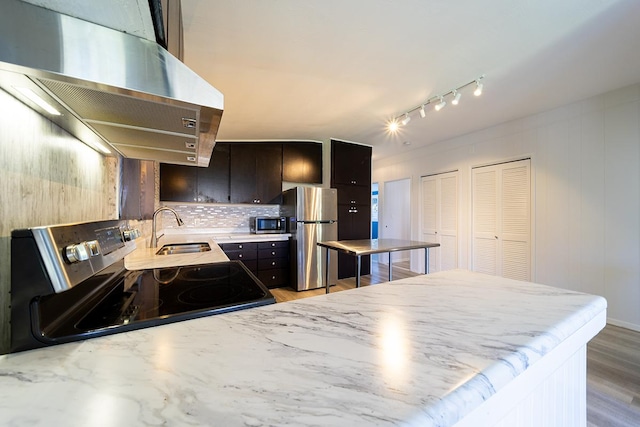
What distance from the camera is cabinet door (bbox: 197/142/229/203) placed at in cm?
361

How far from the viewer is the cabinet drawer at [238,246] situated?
10.8 ft

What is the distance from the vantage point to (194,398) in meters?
0.34

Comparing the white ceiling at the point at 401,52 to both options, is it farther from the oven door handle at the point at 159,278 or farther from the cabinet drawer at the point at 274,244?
the cabinet drawer at the point at 274,244

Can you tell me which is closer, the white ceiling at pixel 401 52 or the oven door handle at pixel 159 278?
the oven door handle at pixel 159 278

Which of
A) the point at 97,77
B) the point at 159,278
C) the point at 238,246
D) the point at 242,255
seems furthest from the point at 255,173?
the point at 97,77

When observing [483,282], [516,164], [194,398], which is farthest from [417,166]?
[194,398]

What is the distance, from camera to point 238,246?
337 cm

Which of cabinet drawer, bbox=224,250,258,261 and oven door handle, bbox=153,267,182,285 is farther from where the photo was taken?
cabinet drawer, bbox=224,250,258,261

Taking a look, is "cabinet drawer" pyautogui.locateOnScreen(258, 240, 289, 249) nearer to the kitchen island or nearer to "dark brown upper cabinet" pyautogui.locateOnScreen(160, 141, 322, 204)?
"dark brown upper cabinet" pyautogui.locateOnScreen(160, 141, 322, 204)

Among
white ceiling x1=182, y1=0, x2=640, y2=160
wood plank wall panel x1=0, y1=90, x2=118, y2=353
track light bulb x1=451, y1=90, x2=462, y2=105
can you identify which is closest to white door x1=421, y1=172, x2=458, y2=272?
white ceiling x1=182, y1=0, x2=640, y2=160

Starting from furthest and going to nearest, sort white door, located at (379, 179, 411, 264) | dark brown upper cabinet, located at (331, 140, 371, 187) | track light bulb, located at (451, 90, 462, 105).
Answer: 1. white door, located at (379, 179, 411, 264)
2. dark brown upper cabinet, located at (331, 140, 371, 187)
3. track light bulb, located at (451, 90, 462, 105)

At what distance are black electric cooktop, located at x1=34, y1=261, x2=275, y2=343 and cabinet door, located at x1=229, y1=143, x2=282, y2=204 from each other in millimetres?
2716

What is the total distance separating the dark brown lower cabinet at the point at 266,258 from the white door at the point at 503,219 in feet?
9.99

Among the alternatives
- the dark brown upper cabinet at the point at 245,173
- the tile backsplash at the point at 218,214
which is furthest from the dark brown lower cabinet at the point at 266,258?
the dark brown upper cabinet at the point at 245,173
